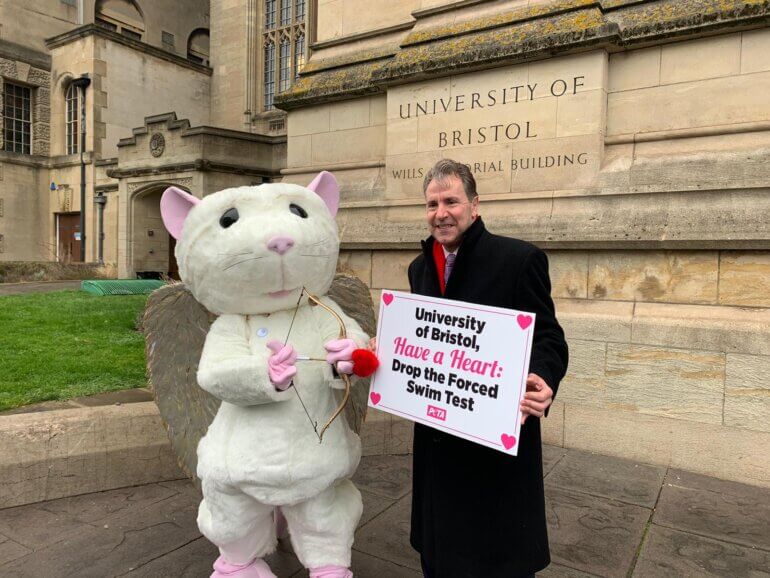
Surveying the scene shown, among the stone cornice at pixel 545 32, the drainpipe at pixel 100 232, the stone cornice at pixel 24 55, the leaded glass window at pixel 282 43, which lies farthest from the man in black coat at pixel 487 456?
the stone cornice at pixel 24 55

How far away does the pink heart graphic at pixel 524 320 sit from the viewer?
1858 millimetres

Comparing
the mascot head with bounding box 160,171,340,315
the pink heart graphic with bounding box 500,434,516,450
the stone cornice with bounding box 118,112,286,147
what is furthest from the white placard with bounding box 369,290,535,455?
the stone cornice with bounding box 118,112,286,147

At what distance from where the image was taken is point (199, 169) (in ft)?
51.4

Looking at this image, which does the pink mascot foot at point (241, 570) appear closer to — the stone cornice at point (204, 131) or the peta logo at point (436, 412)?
the peta logo at point (436, 412)

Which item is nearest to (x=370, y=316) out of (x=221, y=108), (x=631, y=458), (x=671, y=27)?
(x=631, y=458)

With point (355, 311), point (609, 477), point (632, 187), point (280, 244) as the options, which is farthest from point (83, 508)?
point (632, 187)

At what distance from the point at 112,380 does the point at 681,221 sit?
515 cm

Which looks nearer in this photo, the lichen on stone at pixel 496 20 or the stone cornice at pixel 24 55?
the lichen on stone at pixel 496 20

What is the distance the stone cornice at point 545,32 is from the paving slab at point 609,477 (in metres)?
3.56

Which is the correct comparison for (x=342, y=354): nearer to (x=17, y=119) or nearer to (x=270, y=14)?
(x=270, y=14)

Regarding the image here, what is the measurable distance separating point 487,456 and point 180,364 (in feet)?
5.43

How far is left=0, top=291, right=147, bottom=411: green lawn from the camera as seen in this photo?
465 centimetres

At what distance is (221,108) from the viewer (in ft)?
80.3

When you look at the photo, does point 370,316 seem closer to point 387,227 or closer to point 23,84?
point 387,227
